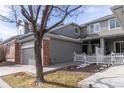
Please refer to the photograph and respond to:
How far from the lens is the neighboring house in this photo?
18.4 metres

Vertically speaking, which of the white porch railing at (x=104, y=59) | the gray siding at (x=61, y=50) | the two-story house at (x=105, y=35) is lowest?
the white porch railing at (x=104, y=59)

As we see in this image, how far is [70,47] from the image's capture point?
2109 cm

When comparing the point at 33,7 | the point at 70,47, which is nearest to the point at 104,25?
the point at 70,47

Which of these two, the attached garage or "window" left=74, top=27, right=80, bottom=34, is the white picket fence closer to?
the attached garage

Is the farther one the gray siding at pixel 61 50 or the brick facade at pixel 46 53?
the gray siding at pixel 61 50

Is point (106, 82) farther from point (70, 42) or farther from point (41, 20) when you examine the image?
point (70, 42)

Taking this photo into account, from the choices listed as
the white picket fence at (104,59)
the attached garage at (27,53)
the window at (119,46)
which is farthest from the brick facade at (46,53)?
the window at (119,46)

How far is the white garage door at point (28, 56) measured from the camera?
65.6 feet

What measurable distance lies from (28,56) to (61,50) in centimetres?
351

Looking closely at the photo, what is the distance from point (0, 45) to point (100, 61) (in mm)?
13298

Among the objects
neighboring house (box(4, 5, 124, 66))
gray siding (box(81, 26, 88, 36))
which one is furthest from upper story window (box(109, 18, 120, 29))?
gray siding (box(81, 26, 88, 36))

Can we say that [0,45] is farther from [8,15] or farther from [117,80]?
[117,80]

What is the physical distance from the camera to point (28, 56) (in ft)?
67.6

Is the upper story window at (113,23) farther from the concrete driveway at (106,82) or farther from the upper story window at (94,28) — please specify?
the concrete driveway at (106,82)
